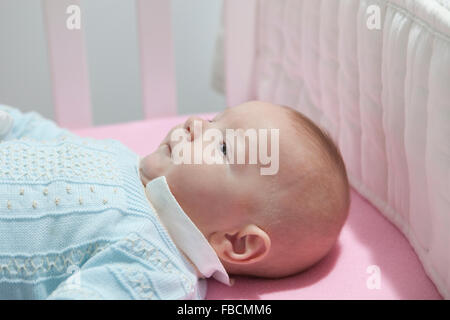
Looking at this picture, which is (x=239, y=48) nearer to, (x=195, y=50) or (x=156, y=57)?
(x=156, y=57)

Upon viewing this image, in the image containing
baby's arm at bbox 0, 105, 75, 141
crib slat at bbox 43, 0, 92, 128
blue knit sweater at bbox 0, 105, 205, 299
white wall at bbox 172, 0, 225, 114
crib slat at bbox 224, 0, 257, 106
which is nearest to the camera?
blue knit sweater at bbox 0, 105, 205, 299

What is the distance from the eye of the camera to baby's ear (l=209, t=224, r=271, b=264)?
0.82 m

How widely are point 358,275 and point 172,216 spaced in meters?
0.27

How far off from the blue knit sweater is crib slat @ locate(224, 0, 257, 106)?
567 millimetres

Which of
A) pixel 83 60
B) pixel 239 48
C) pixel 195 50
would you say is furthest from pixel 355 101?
pixel 195 50

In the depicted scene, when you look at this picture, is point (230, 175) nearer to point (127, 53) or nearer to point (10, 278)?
point (10, 278)

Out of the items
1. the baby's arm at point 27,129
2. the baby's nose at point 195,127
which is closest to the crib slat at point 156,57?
the baby's arm at point 27,129

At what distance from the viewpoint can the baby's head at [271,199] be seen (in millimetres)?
820

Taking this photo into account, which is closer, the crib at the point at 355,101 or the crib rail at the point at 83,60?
the crib at the point at 355,101

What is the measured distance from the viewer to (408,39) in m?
0.83

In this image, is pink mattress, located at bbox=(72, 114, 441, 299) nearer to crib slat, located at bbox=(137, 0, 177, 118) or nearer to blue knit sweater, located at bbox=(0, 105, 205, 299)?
blue knit sweater, located at bbox=(0, 105, 205, 299)

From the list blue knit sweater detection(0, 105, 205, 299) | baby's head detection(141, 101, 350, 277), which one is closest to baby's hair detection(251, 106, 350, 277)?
baby's head detection(141, 101, 350, 277)

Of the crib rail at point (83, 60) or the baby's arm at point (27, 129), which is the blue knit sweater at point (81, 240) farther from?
the crib rail at point (83, 60)

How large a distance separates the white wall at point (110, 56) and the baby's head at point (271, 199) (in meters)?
0.79
